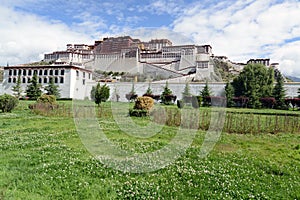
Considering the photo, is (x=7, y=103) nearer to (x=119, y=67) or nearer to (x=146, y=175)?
(x=146, y=175)

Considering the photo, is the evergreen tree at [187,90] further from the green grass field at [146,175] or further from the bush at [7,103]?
the green grass field at [146,175]

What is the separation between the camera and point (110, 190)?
5.36 metres

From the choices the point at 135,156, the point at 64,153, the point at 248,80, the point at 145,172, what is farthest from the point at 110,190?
the point at 248,80

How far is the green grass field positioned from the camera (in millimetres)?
5312

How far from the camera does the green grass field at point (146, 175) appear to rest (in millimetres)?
5312

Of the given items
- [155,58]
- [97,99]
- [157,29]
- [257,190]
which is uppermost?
[155,58]

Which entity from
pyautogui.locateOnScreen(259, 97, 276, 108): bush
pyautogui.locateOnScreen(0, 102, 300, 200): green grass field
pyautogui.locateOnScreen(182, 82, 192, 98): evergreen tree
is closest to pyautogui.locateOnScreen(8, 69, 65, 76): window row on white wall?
pyautogui.locateOnScreen(182, 82, 192, 98): evergreen tree

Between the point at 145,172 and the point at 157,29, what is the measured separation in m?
4.79

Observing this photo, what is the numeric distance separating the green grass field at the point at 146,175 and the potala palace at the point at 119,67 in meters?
13.5

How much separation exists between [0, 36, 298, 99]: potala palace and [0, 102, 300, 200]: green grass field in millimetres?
13489

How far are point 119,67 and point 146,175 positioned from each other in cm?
3975

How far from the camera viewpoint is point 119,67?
45.0 m

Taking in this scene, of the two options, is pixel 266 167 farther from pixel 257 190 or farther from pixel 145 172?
pixel 145 172

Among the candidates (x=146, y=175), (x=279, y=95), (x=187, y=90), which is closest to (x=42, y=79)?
(x=187, y=90)
